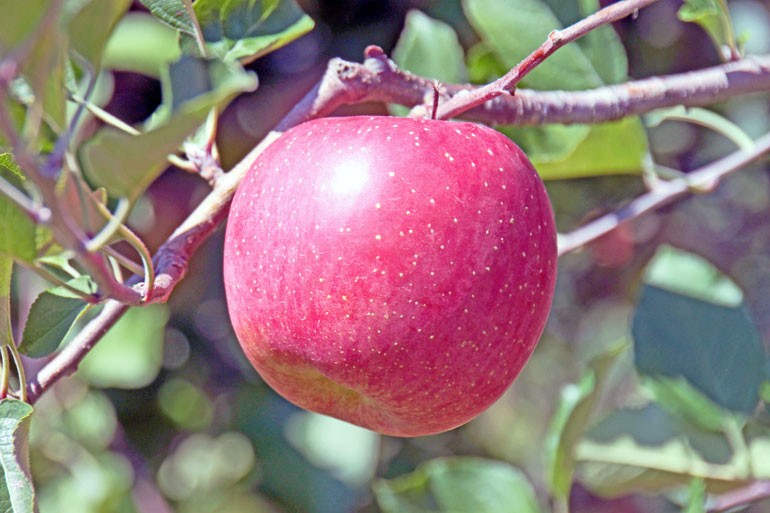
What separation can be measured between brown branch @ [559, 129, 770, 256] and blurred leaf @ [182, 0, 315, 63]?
0.44 metres

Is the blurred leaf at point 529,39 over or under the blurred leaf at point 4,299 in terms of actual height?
under

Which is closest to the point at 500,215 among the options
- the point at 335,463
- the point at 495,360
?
the point at 495,360

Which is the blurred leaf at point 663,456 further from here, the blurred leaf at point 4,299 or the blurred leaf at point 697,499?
the blurred leaf at point 4,299

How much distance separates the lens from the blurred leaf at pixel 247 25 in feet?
2.46

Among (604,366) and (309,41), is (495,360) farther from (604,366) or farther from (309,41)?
(309,41)

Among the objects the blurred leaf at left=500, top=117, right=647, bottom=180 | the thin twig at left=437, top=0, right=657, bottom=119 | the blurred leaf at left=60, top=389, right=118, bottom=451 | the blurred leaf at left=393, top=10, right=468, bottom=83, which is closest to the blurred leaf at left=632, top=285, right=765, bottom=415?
the blurred leaf at left=500, top=117, right=647, bottom=180

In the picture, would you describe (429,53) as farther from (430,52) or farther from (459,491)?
(459,491)

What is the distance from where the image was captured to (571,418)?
977 millimetres

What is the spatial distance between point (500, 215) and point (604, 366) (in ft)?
1.41

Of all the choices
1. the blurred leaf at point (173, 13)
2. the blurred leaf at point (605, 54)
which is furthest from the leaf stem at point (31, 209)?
the blurred leaf at point (605, 54)

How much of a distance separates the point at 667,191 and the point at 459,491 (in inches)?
17.3

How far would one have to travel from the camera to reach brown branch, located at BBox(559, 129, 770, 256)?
3.38ft

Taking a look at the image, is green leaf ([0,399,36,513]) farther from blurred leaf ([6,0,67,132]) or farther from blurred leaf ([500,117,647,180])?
blurred leaf ([500,117,647,180])

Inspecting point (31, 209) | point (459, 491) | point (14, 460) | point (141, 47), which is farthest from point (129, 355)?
point (31, 209)
